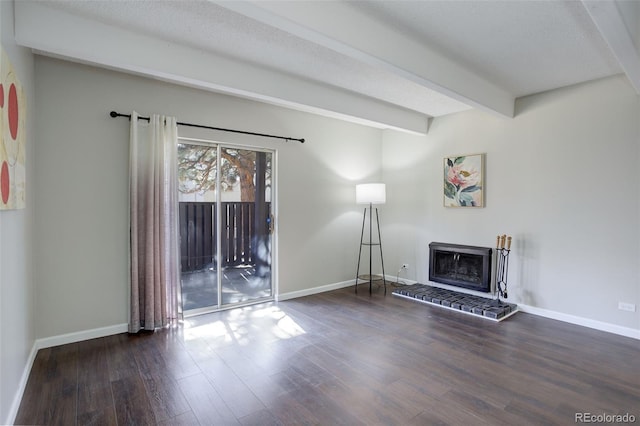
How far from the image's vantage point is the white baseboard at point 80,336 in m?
3.08

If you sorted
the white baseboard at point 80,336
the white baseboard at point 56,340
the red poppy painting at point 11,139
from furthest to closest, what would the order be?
the white baseboard at point 80,336 < the white baseboard at point 56,340 < the red poppy painting at point 11,139

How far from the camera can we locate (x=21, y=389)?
2.31 m

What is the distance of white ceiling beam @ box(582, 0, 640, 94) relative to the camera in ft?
6.33

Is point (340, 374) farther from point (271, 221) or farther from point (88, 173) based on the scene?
point (88, 173)

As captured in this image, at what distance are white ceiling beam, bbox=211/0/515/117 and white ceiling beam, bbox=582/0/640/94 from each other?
1.18 m

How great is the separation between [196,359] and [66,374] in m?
0.96

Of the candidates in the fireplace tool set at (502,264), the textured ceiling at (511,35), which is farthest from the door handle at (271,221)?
the fireplace tool set at (502,264)

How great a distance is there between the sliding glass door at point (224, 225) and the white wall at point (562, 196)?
2598 mm

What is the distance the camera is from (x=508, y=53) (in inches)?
119

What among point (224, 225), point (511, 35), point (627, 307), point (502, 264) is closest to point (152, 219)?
point (224, 225)

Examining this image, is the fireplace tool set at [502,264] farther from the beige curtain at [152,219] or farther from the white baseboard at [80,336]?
the white baseboard at [80,336]

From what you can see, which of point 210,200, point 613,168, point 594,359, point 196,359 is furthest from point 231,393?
point 613,168

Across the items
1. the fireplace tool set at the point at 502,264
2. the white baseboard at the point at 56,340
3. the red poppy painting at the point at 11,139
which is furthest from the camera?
the fireplace tool set at the point at 502,264

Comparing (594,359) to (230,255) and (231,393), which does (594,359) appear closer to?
(231,393)
